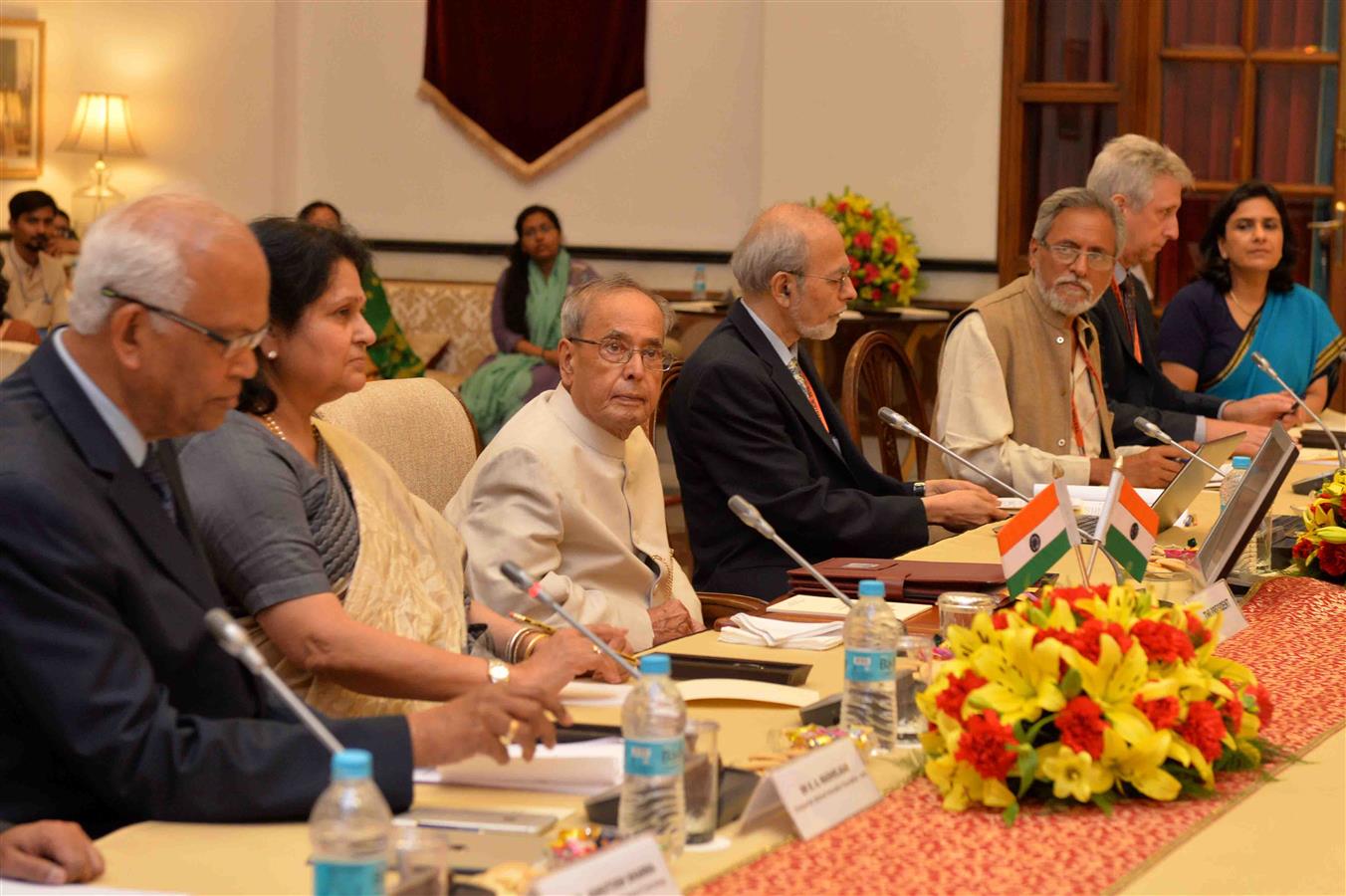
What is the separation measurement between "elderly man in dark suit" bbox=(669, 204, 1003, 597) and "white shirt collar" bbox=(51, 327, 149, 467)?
5.65ft

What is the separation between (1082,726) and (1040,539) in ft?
1.98

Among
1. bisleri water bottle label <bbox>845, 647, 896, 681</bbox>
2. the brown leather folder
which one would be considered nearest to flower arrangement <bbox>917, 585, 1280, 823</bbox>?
bisleri water bottle label <bbox>845, 647, 896, 681</bbox>

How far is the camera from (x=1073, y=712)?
1515mm

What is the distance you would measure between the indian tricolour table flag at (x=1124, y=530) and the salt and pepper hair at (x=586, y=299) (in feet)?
2.72

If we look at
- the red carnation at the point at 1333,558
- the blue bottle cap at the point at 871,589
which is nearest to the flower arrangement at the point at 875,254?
the red carnation at the point at 1333,558

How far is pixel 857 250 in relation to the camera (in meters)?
6.65

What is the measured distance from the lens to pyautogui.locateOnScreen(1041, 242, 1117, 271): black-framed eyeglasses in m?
3.98

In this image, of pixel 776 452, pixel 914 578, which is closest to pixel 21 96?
pixel 776 452

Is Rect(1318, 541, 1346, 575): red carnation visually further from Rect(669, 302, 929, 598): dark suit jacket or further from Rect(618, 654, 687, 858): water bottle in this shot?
Rect(618, 654, 687, 858): water bottle

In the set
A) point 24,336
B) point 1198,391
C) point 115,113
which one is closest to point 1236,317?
point 1198,391

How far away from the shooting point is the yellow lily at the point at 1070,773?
1.52 metres

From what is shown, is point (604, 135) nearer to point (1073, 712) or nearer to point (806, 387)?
point (806, 387)

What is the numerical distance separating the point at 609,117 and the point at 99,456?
664 cm

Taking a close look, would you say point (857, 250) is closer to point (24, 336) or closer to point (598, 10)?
point (598, 10)
